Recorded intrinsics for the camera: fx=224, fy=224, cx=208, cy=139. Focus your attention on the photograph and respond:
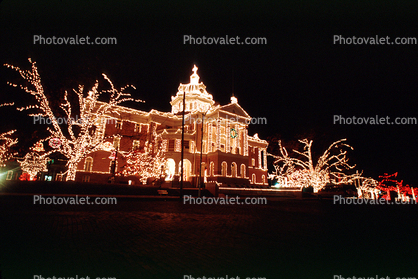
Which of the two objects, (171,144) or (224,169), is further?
(224,169)

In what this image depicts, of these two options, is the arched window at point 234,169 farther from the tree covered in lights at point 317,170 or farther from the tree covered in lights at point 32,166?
the tree covered in lights at point 32,166

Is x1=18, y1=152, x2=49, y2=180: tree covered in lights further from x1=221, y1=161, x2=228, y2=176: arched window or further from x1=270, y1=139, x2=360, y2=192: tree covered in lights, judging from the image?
x1=270, y1=139, x2=360, y2=192: tree covered in lights

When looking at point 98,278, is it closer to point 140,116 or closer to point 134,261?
point 134,261

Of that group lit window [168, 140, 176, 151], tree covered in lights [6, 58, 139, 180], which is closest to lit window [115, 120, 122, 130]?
lit window [168, 140, 176, 151]

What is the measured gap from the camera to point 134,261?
139 inches

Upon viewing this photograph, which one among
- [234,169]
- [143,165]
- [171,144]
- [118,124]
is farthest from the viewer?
[234,169]

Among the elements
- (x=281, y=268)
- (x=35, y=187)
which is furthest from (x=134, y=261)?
(x=35, y=187)

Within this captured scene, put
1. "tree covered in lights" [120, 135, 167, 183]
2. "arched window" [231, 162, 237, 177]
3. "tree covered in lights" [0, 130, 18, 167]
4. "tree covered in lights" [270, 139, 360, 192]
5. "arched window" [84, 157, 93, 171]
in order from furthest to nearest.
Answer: "arched window" [231, 162, 237, 177] → "tree covered in lights" [270, 139, 360, 192] → "arched window" [84, 157, 93, 171] → "tree covered in lights" [120, 135, 167, 183] → "tree covered in lights" [0, 130, 18, 167]

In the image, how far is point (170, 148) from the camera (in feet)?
115

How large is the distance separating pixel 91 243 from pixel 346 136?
42134 mm

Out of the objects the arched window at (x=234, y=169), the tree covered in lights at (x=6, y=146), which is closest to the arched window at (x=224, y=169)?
the arched window at (x=234, y=169)

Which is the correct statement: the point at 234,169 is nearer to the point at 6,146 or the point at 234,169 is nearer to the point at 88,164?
the point at 88,164

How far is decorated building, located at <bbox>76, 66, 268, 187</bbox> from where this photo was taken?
3152 centimetres

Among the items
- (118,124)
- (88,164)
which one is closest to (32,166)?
(88,164)
